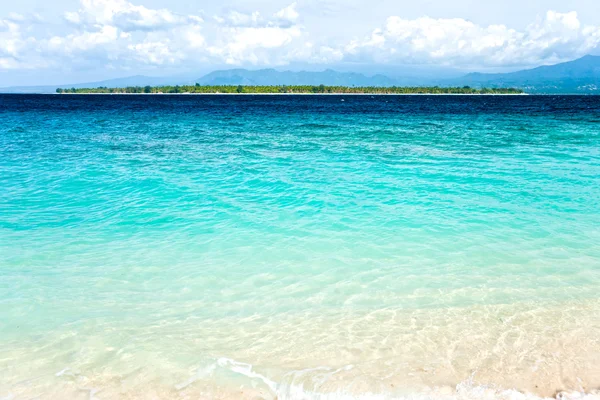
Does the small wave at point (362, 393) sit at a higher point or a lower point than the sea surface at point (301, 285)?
lower

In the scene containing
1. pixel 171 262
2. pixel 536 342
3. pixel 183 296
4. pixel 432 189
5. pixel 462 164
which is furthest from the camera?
pixel 462 164

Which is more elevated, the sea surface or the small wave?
the sea surface

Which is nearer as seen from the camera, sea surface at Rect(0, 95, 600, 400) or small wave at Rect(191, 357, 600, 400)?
small wave at Rect(191, 357, 600, 400)

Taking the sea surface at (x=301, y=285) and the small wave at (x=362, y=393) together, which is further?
the sea surface at (x=301, y=285)

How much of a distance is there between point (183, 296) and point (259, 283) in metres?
1.53

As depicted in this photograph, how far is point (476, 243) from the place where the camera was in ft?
35.5

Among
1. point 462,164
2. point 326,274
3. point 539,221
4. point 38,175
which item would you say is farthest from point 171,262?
point 462,164

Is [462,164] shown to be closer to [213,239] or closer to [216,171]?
[216,171]

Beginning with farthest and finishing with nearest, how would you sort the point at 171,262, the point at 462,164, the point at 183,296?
1. the point at 462,164
2. the point at 171,262
3. the point at 183,296

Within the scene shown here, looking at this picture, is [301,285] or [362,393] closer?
[362,393]

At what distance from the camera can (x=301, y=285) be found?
8.75 metres

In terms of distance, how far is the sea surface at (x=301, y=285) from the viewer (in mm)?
6020

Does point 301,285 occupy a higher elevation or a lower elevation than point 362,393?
higher

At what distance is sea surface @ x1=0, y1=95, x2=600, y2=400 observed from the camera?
19.7ft
